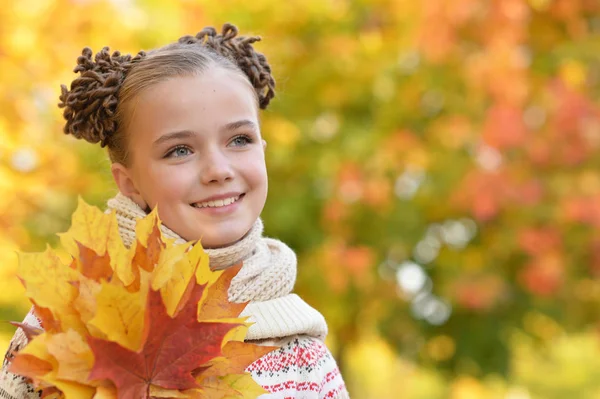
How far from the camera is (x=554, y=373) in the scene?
16453 millimetres

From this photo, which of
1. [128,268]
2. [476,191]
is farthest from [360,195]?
[128,268]

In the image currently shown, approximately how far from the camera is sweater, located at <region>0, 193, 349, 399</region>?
2324mm

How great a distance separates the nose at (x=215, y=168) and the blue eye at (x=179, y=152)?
0.05 m

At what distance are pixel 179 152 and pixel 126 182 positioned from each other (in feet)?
0.74

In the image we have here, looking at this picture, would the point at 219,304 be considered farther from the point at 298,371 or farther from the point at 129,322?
the point at 298,371

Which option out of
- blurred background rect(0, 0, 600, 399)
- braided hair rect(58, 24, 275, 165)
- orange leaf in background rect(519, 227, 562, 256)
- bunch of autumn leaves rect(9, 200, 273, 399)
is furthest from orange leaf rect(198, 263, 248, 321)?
orange leaf in background rect(519, 227, 562, 256)

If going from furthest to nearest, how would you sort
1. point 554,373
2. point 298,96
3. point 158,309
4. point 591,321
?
point 554,373
point 591,321
point 298,96
point 158,309

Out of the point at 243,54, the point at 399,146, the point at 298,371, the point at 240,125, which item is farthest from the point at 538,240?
the point at 240,125

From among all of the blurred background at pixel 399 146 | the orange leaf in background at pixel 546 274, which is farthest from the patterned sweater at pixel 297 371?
the orange leaf in background at pixel 546 274

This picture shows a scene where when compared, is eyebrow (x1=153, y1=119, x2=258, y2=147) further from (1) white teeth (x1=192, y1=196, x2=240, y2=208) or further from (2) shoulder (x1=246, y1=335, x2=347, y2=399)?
(2) shoulder (x1=246, y1=335, x2=347, y2=399)

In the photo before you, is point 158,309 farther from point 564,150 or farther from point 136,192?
point 564,150

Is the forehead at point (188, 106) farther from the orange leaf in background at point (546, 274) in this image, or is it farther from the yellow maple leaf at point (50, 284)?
the orange leaf in background at point (546, 274)

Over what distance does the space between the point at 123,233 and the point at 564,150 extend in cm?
501

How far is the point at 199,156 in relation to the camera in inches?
91.1
